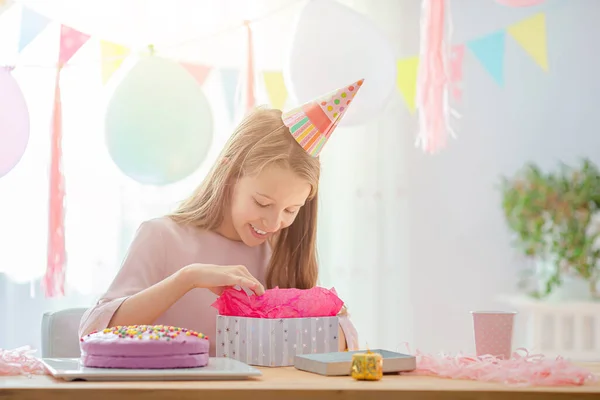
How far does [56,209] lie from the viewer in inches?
101

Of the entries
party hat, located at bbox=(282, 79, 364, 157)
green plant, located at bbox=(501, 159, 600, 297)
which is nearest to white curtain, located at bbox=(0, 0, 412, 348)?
green plant, located at bbox=(501, 159, 600, 297)

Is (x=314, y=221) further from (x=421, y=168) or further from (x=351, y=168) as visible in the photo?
(x=421, y=168)

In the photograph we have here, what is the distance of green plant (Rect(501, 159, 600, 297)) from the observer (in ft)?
10.1

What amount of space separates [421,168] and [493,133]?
0.40 meters

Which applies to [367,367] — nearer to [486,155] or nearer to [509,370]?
[509,370]

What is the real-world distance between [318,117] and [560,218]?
2017mm

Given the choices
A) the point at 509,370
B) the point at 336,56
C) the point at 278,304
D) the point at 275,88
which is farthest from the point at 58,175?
the point at 509,370

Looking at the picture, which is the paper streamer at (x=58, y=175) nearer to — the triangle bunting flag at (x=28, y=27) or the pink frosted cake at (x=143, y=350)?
the triangle bunting flag at (x=28, y=27)

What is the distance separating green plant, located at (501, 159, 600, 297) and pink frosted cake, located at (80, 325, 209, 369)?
2.41 meters

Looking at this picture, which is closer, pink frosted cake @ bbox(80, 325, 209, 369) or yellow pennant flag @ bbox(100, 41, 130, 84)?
pink frosted cake @ bbox(80, 325, 209, 369)

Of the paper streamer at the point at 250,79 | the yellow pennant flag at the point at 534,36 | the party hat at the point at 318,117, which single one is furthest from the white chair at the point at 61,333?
the yellow pennant flag at the point at 534,36

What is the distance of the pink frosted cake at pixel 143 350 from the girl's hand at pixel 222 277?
0.21m

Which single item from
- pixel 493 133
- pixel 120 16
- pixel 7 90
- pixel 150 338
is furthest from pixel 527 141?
pixel 150 338

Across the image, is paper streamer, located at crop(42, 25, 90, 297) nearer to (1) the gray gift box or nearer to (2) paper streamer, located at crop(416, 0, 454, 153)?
(2) paper streamer, located at crop(416, 0, 454, 153)
